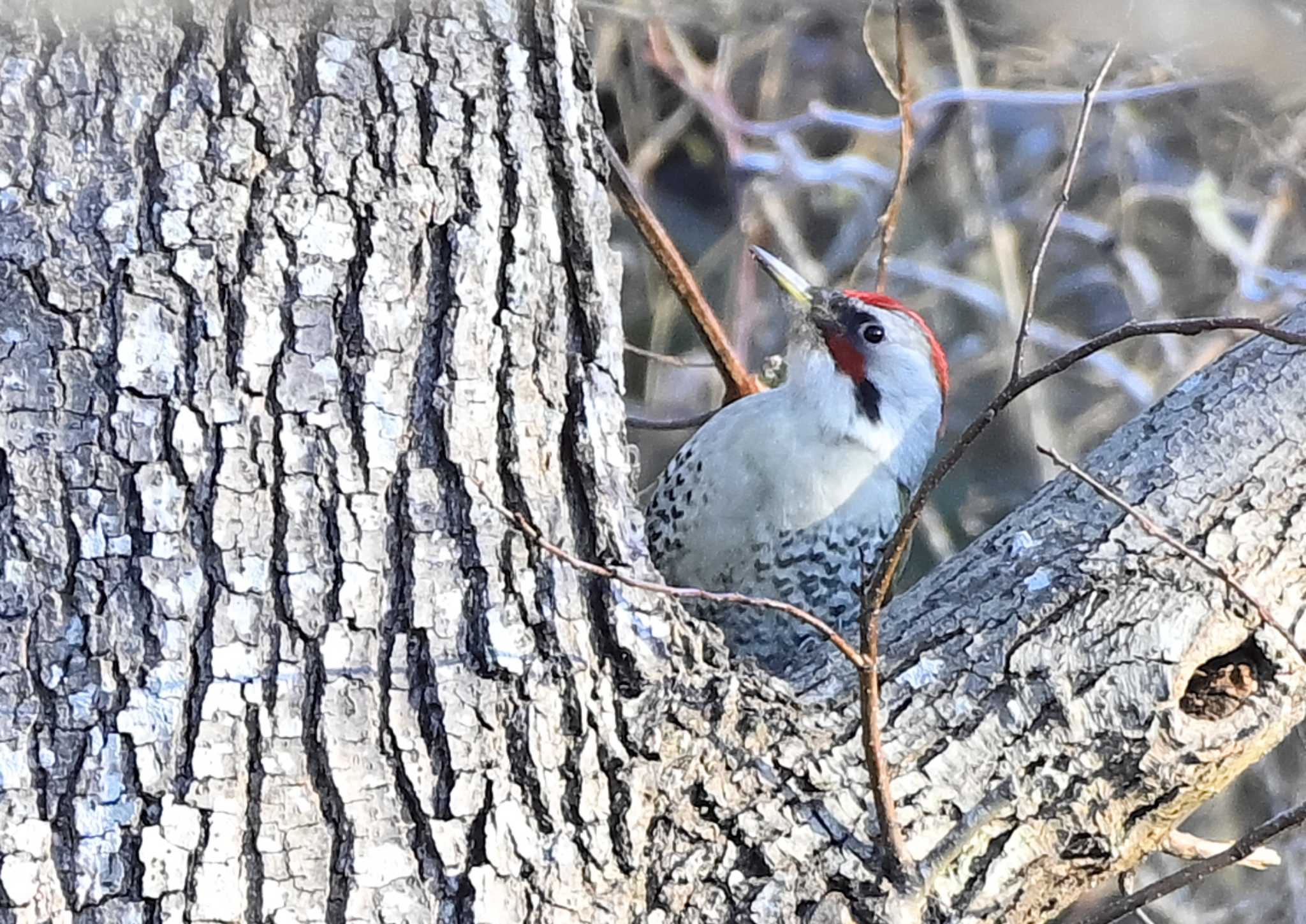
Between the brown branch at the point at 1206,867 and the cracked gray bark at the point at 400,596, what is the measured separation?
0.14m

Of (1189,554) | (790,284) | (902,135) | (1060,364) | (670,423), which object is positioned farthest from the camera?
(790,284)

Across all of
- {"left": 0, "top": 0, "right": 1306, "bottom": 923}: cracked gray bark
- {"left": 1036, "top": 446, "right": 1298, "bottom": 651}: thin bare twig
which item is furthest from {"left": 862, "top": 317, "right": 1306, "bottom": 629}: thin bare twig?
{"left": 0, "top": 0, "right": 1306, "bottom": 923}: cracked gray bark

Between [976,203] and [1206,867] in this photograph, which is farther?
[976,203]

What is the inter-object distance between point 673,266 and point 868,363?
0.61 metres

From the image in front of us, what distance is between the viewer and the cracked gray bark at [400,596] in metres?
1.83

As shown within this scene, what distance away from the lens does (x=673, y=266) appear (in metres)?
3.15

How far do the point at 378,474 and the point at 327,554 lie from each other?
113 mm

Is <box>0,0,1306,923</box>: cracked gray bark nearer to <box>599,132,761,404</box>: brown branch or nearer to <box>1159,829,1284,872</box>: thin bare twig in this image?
<box>1159,829,1284,872</box>: thin bare twig

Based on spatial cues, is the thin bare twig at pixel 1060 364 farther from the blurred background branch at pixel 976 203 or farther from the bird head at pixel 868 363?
the blurred background branch at pixel 976 203

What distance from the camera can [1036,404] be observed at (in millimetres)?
6199

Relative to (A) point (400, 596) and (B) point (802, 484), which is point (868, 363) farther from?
(A) point (400, 596)

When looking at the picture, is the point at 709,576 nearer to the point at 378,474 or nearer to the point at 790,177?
the point at 378,474

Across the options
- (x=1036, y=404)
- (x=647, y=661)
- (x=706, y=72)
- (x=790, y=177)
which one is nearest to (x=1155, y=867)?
(x=1036, y=404)

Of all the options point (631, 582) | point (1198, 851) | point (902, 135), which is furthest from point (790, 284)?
point (631, 582)
